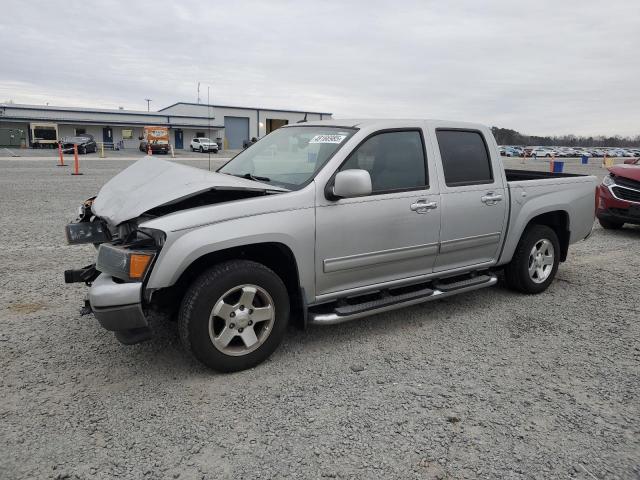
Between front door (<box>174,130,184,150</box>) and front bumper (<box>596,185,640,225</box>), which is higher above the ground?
front door (<box>174,130,184,150</box>)

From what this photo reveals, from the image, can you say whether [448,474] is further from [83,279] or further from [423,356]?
[83,279]

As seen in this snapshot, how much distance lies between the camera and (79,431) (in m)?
2.76

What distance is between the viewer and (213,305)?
10.5ft

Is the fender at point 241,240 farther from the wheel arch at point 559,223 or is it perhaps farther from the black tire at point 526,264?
the wheel arch at point 559,223

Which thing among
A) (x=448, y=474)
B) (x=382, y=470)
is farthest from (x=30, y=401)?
(x=448, y=474)

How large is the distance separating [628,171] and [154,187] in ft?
27.4

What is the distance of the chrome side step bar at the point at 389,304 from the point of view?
365 centimetres

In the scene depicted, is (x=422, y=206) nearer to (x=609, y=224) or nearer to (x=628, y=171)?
(x=628, y=171)

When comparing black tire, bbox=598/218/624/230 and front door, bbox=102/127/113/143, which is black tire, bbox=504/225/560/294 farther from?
front door, bbox=102/127/113/143

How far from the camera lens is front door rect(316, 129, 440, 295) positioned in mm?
3674

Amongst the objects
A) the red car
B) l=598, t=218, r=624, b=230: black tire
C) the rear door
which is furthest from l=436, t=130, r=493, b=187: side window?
l=598, t=218, r=624, b=230: black tire

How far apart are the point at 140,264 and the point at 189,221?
1.30ft

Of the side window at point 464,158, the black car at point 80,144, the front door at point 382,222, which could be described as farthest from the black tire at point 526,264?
the black car at point 80,144

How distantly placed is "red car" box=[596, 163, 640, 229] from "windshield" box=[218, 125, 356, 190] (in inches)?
244
